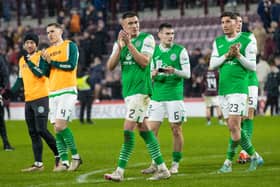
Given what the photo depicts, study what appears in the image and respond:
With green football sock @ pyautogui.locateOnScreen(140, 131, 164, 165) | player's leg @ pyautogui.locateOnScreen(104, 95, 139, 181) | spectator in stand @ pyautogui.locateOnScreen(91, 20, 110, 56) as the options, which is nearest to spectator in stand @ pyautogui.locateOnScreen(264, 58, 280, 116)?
spectator in stand @ pyautogui.locateOnScreen(91, 20, 110, 56)

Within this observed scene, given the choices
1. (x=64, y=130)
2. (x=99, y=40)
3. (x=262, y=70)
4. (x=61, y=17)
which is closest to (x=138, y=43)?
(x=64, y=130)

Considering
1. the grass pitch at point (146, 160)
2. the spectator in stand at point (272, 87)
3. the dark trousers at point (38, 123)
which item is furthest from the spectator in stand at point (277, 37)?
the dark trousers at point (38, 123)

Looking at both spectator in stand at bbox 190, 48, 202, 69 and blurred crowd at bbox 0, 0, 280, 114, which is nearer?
blurred crowd at bbox 0, 0, 280, 114

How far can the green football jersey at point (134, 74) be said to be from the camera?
13.2m

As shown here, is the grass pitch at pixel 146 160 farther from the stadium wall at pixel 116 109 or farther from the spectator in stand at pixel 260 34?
the spectator in stand at pixel 260 34

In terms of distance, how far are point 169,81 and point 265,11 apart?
19981mm

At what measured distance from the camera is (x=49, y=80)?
1545 centimetres

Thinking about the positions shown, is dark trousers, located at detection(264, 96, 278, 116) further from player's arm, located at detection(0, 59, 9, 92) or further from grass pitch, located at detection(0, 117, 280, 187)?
player's arm, located at detection(0, 59, 9, 92)

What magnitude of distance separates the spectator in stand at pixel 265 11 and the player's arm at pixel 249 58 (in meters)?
20.0

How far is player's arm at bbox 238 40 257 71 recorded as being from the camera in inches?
563

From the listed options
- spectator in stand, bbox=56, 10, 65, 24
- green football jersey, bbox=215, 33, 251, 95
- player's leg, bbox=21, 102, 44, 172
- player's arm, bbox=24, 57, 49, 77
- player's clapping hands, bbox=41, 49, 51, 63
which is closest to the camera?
green football jersey, bbox=215, 33, 251, 95

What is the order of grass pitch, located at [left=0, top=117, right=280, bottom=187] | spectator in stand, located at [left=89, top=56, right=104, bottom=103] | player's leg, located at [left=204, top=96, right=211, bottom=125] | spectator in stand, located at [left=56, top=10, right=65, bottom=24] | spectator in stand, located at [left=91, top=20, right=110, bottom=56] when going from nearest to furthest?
grass pitch, located at [left=0, top=117, right=280, bottom=187] → player's leg, located at [left=204, top=96, right=211, bottom=125] → spectator in stand, located at [left=89, top=56, right=104, bottom=103] → spectator in stand, located at [left=91, top=20, right=110, bottom=56] → spectator in stand, located at [left=56, top=10, right=65, bottom=24]

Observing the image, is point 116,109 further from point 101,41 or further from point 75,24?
point 75,24

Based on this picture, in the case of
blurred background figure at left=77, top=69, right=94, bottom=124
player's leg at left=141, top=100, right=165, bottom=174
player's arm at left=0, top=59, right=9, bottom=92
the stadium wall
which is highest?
player's arm at left=0, top=59, right=9, bottom=92
